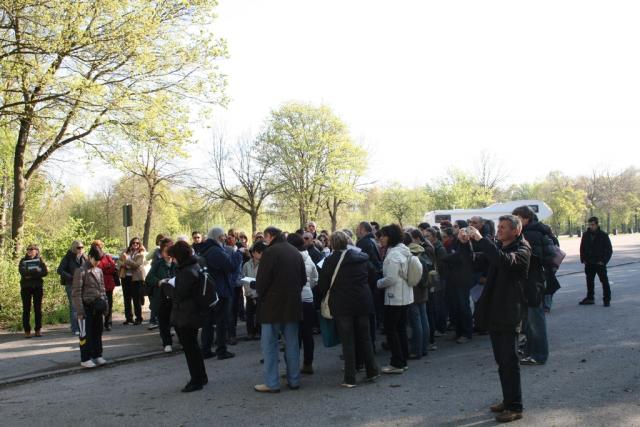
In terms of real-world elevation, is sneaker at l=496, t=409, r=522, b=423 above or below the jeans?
below

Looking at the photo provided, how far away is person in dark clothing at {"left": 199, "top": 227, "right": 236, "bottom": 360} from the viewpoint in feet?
26.9

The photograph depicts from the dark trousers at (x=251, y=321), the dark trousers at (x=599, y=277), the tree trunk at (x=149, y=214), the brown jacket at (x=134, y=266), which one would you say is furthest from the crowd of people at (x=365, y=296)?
the tree trunk at (x=149, y=214)

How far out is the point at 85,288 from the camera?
762 centimetres

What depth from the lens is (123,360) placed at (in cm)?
830

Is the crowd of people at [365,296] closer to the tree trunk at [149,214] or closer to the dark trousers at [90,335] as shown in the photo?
the dark trousers at [90,335]

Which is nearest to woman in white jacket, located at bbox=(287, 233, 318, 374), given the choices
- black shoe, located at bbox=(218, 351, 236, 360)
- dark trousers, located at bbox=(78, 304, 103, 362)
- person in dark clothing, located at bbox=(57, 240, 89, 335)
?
black shoe, located at bbox=(218, 351, 236, 360)

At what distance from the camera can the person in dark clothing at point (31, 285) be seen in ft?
33.9

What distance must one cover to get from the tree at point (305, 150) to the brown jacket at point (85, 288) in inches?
1394

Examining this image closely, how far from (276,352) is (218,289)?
7.73ft

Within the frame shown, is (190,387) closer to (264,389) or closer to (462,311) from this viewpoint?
(264,389)

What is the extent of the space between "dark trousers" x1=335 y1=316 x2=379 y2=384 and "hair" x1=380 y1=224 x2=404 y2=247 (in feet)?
3.63

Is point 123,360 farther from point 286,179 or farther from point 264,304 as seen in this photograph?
point 286,179

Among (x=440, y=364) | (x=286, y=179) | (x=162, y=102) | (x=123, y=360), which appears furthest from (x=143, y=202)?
(x=440, y=364)

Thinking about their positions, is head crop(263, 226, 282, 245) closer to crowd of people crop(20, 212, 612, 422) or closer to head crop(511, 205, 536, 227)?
crowd of people crop(20, 212, 612, 422)
